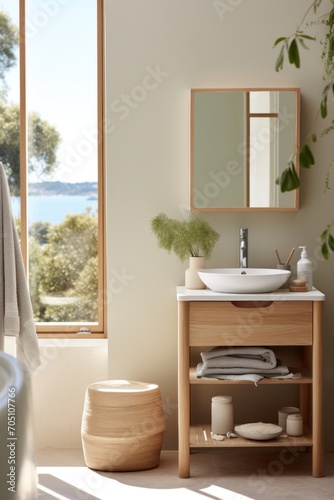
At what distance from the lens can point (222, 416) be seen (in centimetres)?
351

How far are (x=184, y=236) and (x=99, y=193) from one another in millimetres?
618

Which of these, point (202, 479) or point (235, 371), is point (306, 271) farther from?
point (202, 479)

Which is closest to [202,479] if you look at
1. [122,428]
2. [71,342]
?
[122,428]

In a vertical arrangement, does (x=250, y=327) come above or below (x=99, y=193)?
below

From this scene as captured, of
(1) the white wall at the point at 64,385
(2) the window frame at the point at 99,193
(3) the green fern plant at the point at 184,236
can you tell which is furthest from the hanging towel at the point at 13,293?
(3) the green fern plant at the point at 184,236

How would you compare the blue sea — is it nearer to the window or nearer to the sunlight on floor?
the window

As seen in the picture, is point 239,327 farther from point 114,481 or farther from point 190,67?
point 190,67

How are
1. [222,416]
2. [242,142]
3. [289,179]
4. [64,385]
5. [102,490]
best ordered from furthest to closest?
[64,385]
[242,142]
[222,416]
[102,490]
[289,179]

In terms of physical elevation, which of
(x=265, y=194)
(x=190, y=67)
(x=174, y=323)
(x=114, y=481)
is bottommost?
(x=114, y=481)

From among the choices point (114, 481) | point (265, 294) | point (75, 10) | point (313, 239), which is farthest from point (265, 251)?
point (75, 10)

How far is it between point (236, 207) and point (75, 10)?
1.31 m

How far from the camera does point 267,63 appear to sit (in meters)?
3.71

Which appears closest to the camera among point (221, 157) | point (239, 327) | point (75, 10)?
point (239, 327)

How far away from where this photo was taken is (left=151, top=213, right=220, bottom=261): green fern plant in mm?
3609
